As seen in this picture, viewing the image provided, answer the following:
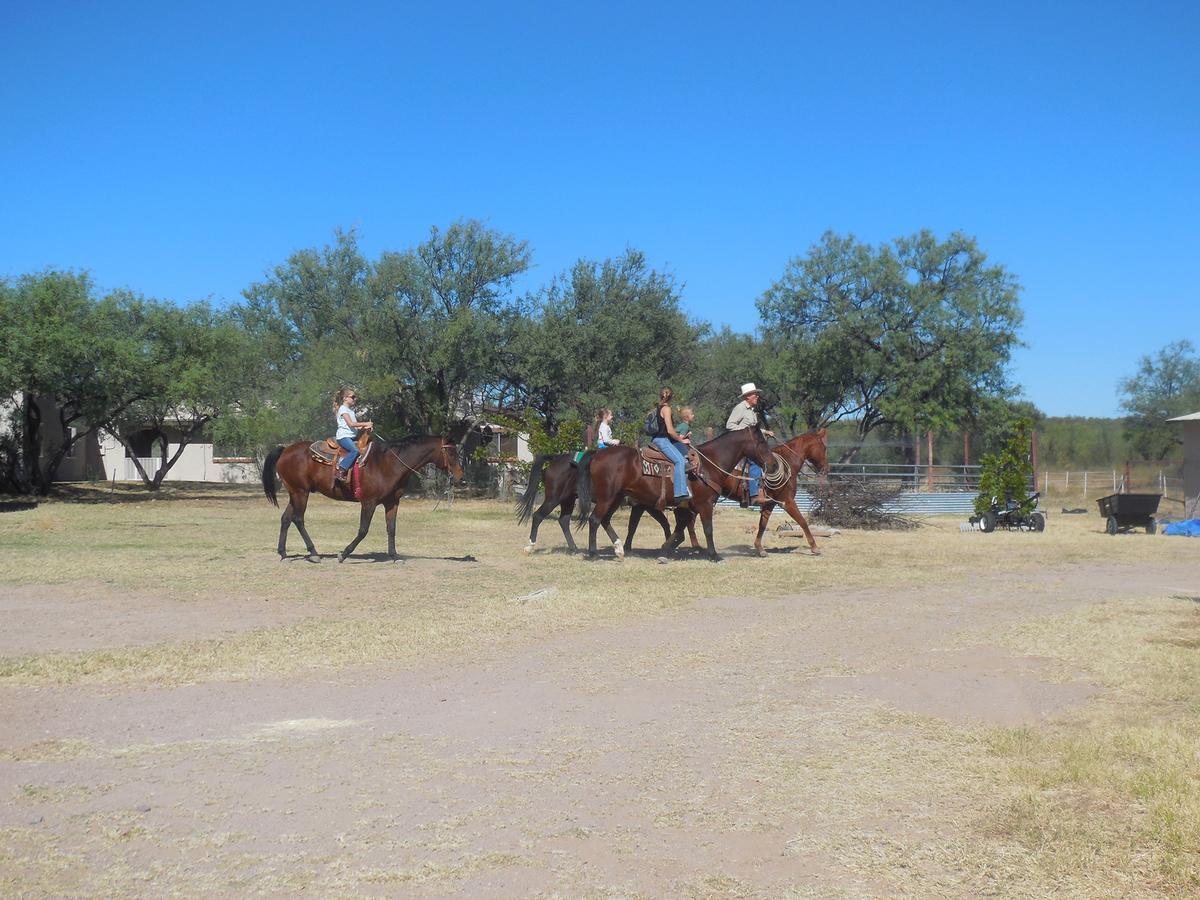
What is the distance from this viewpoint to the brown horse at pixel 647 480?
48.9 ft

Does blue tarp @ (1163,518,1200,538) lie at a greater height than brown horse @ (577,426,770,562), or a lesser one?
lesser

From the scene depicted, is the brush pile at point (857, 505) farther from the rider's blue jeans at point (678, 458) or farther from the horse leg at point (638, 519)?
the rider's blue jeans at point (678, 458)

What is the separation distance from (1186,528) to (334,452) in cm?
1833

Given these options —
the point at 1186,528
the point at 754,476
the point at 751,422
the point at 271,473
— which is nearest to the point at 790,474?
the point at 754,476

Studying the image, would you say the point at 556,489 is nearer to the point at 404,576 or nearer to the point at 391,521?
the point at 391,521

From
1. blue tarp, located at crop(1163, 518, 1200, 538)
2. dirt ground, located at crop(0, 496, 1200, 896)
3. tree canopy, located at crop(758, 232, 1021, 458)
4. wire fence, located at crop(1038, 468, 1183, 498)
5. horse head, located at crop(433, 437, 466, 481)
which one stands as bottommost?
dirt ground, located at crop(0, 496, 1200, 896)

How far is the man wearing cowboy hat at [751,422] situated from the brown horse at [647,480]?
0.39 meters

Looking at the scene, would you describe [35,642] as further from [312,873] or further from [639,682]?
[312,873]

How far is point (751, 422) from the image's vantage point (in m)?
16.2

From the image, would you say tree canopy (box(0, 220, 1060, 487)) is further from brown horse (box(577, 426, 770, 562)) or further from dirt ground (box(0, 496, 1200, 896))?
dirt ground (box(0, 496, 1200, 896))

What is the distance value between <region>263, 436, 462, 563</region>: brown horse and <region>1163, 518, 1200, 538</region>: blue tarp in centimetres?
1645

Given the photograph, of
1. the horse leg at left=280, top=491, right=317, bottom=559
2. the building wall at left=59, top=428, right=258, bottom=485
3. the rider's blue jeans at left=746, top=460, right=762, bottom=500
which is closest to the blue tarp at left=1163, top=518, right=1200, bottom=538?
the rider's blue jeans at left=746, top=460, right=762, bottom=500

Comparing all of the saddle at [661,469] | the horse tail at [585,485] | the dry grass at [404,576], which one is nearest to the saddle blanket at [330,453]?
the dry grass at [404,576]

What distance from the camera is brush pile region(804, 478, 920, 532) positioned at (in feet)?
74.5
